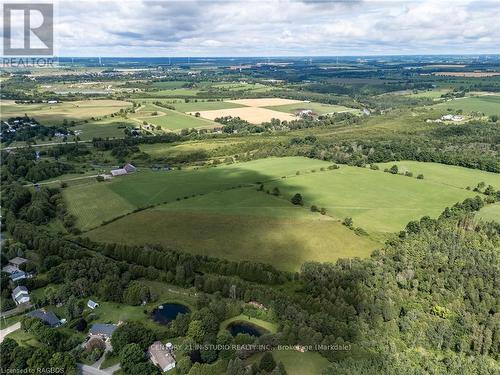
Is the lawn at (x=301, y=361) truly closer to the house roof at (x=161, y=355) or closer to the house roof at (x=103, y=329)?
the house roof at (x=161, y=355)

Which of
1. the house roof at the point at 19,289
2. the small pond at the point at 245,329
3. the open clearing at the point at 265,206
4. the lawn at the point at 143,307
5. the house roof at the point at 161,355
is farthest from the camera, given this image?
the open clearing at the point at 265,206

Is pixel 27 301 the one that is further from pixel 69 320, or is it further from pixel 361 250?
pixel 361 250

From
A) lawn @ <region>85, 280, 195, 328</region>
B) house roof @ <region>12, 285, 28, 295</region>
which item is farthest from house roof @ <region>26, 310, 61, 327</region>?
house roof @ <region>12, 285, 28, 295</region>

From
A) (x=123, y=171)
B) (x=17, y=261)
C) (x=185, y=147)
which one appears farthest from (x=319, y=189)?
(x=17, y=261)

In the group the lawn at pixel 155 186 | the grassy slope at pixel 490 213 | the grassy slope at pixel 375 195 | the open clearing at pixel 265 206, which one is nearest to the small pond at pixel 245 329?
the open clearing at pixel 265 206

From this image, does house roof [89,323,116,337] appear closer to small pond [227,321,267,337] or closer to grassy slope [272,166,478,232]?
small pond [227,321,267,337]

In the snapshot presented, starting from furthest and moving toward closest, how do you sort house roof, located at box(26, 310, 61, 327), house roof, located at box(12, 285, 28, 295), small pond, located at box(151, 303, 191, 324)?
1. house roof, located at box(12, 285, 28, 295)
2. small pond, located at box(151, 303, 191, 324)
3. house roof, located at box(26, 310, 61, 327)

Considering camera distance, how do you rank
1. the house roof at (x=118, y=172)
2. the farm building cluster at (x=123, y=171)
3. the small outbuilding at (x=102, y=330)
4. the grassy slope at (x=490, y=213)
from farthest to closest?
the house roof at (x=118, y=172) → the farm building cluster at (x=123, y=171) → the grassy slope at (x=490, y=213) → the small outbuilding at (x=102, y=330)
